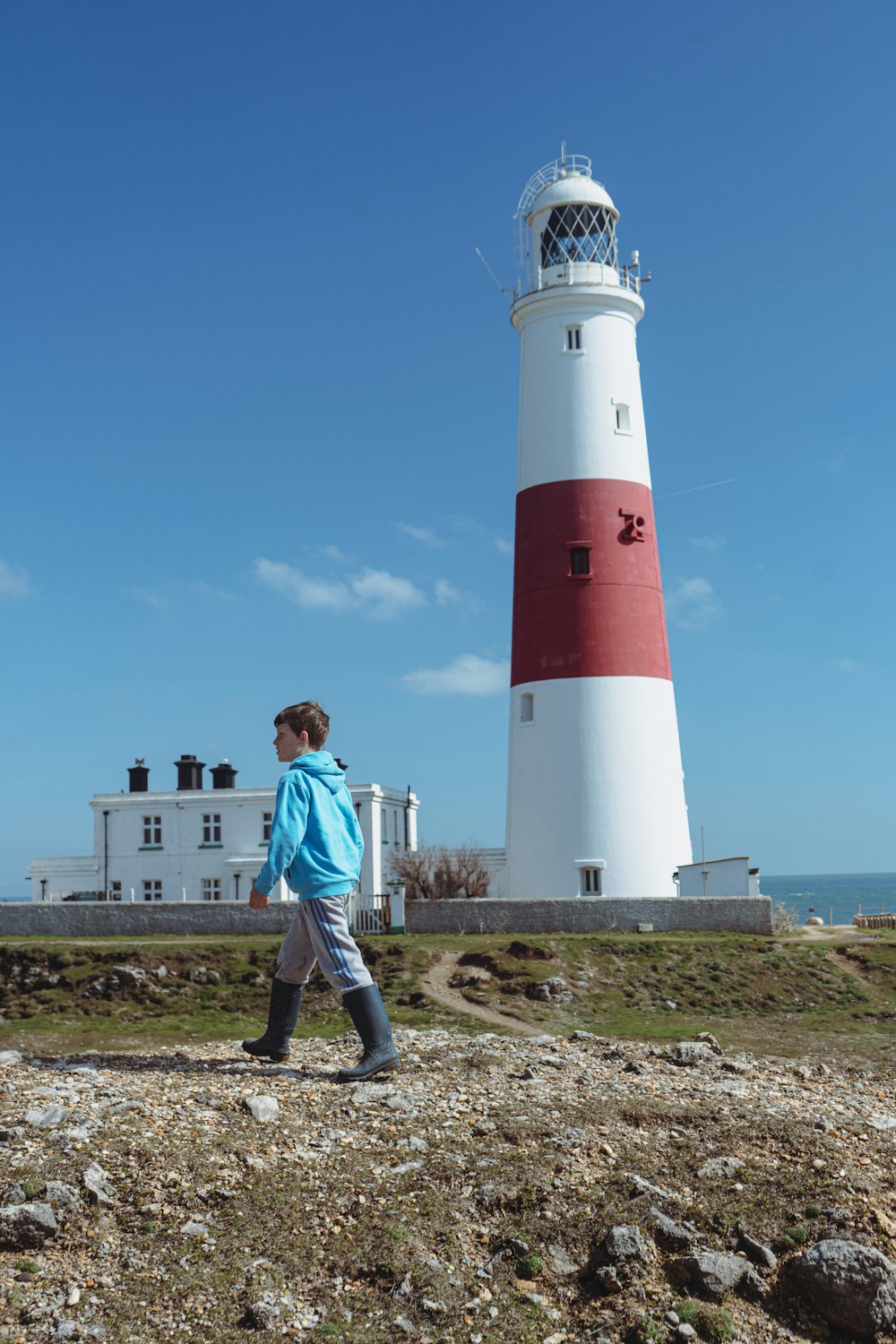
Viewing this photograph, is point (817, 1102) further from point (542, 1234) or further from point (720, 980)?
point (720, 980)

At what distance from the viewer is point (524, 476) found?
3262 centimetres

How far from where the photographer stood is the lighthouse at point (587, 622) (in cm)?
3039

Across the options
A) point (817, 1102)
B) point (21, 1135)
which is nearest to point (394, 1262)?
point (21, 1135)

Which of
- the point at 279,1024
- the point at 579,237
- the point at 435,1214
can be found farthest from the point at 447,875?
the point at 435,1214

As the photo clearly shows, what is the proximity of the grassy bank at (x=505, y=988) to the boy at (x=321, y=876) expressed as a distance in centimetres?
588

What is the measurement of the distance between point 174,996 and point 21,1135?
12.3 m

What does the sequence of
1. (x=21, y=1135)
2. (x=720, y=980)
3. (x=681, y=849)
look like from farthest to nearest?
1. (x=681, y=849)
2. (x=720, y=980)
3. (x=21, y=1135)

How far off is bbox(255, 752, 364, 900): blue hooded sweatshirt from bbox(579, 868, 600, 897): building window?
21263 millimetres

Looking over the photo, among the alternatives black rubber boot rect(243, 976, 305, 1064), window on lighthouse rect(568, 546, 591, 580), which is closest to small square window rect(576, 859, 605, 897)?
window on lighthouse rect(568, 546, 591, 580)

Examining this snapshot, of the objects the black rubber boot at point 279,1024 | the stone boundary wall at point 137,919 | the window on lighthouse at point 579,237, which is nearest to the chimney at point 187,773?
the stone boundary wall at point 137,919

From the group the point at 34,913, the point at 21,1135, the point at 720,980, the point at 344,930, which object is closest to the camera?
the point at 21,1135

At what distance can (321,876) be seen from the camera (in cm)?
925

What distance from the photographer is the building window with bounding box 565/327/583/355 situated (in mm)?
32594

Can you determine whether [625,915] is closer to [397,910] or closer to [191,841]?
[397,910]
